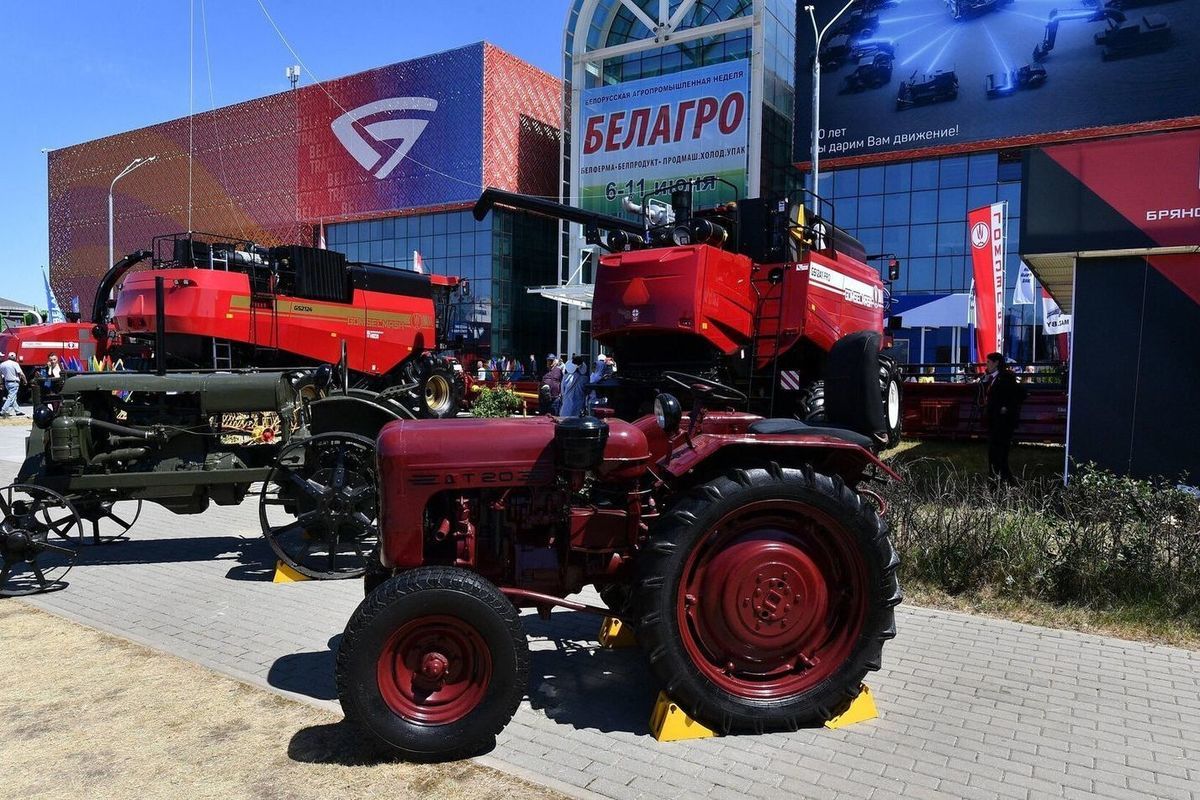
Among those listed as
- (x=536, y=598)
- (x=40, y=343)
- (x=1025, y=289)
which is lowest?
(x=536, y=598)

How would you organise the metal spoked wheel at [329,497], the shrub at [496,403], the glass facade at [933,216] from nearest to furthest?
1. the metal spoked wheel at [329,497]
2. the shrub at [496,403]
3. the glass facade at [933,216]

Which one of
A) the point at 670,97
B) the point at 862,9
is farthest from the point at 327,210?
the point at 862,9

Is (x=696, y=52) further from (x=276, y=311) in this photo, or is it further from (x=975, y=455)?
(x=975, y=455)

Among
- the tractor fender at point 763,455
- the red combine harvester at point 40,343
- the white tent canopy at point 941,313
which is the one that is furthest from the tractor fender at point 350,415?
the red combine harvester at point 40,343

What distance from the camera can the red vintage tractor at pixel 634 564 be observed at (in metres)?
3.28

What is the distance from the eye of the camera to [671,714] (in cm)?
348

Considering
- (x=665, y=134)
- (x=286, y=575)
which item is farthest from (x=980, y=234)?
(x=665, y=134)

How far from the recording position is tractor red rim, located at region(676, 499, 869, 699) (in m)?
3.56

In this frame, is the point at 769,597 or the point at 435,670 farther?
the point at 769,597

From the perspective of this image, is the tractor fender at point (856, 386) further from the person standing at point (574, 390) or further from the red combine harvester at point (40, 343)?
the red combine harvester at point (40, 343)

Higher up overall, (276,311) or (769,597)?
(276,311)

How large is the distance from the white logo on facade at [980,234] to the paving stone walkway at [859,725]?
36.8ft

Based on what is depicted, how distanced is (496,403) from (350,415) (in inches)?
378

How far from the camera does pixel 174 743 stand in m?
3.42
